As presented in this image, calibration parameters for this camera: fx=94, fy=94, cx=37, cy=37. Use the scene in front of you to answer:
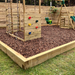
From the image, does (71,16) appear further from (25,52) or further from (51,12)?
(25,52)

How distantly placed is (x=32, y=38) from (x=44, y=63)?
1.80m

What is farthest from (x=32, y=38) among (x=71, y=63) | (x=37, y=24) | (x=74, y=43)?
(x=71, y=63)

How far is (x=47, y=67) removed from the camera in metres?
2.41

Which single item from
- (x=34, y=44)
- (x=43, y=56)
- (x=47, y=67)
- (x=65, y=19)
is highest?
(x=65, y=19)

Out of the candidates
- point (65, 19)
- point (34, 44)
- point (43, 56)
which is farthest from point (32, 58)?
point (65, 19)

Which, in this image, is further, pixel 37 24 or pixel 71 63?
pixel 37 24

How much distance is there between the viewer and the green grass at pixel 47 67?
2.20 meters

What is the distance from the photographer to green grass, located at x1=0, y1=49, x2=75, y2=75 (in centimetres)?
220

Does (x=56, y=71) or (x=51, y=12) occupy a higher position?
(x=51, y=12)

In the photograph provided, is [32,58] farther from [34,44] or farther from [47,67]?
[34,44]

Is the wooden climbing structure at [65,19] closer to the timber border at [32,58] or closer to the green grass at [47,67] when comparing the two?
the timber border at [32,58]

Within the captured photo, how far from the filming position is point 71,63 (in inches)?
104

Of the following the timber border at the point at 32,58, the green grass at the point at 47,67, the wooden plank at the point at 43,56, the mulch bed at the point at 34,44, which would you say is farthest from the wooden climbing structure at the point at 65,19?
the green grass at the point at 47,67

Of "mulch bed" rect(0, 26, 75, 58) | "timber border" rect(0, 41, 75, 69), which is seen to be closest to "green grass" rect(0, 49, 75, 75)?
"timber border" rect(0, 41, 75, 69)
